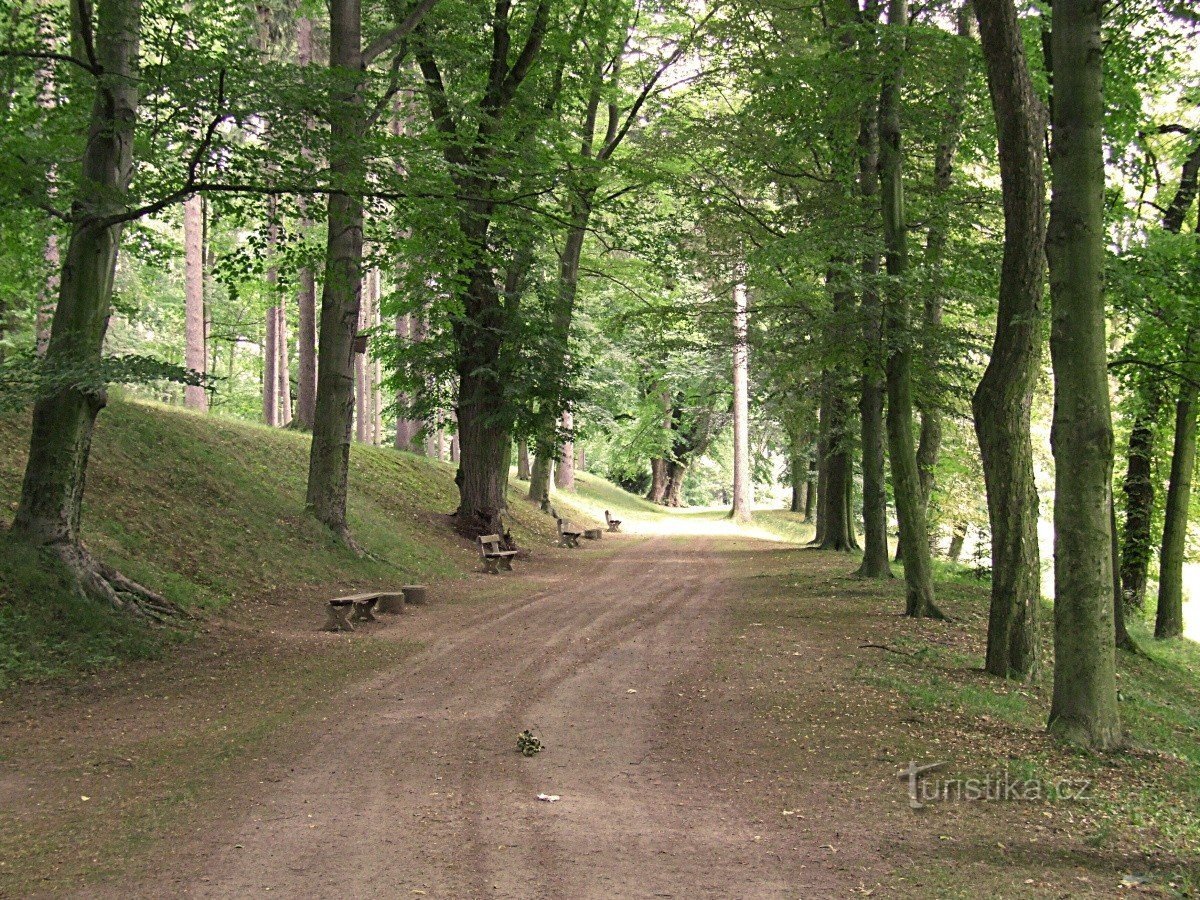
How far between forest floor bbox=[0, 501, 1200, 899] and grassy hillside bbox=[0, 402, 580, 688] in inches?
30.7

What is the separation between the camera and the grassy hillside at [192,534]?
30.0 ft

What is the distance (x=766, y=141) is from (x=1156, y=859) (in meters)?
14.1

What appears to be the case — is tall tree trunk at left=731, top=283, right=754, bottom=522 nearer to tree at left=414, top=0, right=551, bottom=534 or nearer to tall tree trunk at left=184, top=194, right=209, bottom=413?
tree at left=414, top=0, right=551, bottom=534

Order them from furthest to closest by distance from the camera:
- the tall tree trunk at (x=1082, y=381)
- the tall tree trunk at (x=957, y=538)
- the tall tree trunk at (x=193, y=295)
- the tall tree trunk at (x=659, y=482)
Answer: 1. the tall tree trunk at (x=659, y=482)
2. the tall tree trunk at (x=957, y=538)
3. the tall tree trunk at (x=193, y=295)
4. the tall tree trunk at (x=1082, y=381)

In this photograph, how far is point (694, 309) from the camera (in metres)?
19.7

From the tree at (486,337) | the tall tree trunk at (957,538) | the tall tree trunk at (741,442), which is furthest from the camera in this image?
the tall tree trunk at (741,442)

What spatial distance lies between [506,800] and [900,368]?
9309mm

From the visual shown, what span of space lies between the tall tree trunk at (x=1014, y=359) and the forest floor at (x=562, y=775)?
80 cm

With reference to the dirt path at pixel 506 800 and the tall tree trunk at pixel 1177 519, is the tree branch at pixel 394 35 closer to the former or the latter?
the dirt path at pixel 506 800

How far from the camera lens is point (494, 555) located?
59.7 ft

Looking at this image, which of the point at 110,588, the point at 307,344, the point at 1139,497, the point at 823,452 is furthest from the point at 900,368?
the point at 823,452

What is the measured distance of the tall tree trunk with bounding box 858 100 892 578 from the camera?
43.5ft

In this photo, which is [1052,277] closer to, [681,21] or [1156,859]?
[1156,859]

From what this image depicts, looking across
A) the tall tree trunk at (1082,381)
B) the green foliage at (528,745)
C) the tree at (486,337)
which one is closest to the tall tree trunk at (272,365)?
the tree at (486,337)
